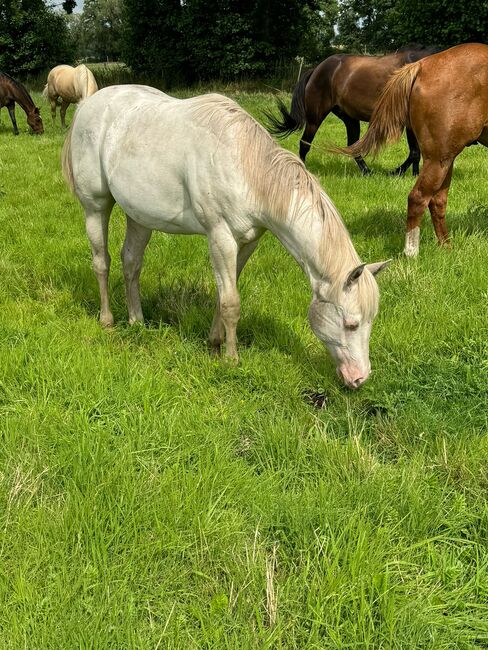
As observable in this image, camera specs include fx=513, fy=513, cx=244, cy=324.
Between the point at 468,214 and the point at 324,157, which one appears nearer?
the point at 468,214

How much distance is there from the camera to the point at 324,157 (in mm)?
9484

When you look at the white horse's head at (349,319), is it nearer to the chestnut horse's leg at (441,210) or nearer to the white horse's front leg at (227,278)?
the white horse's front leg at (227,278)

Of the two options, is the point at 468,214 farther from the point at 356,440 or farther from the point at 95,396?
the point at 95,396

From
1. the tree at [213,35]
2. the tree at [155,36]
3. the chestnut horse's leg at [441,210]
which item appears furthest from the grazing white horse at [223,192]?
the tree at [155,36]

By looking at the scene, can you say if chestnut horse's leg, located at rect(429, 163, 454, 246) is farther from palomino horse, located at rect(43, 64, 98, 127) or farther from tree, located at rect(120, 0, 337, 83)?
tree, located at rect(120, 0, 337, 83)

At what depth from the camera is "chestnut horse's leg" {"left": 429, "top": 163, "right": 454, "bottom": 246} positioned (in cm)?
493

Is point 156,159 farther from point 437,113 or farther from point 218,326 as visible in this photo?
point 437,113

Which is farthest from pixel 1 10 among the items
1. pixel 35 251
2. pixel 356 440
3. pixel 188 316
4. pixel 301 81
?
pixel 356 440

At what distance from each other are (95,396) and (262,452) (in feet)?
3.36

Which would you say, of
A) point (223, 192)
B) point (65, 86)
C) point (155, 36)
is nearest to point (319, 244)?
point (223, 192)

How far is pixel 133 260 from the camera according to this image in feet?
13.1

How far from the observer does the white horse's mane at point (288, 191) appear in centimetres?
274

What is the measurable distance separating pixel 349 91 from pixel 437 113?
15.2ft

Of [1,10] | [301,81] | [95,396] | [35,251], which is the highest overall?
[1,10]
